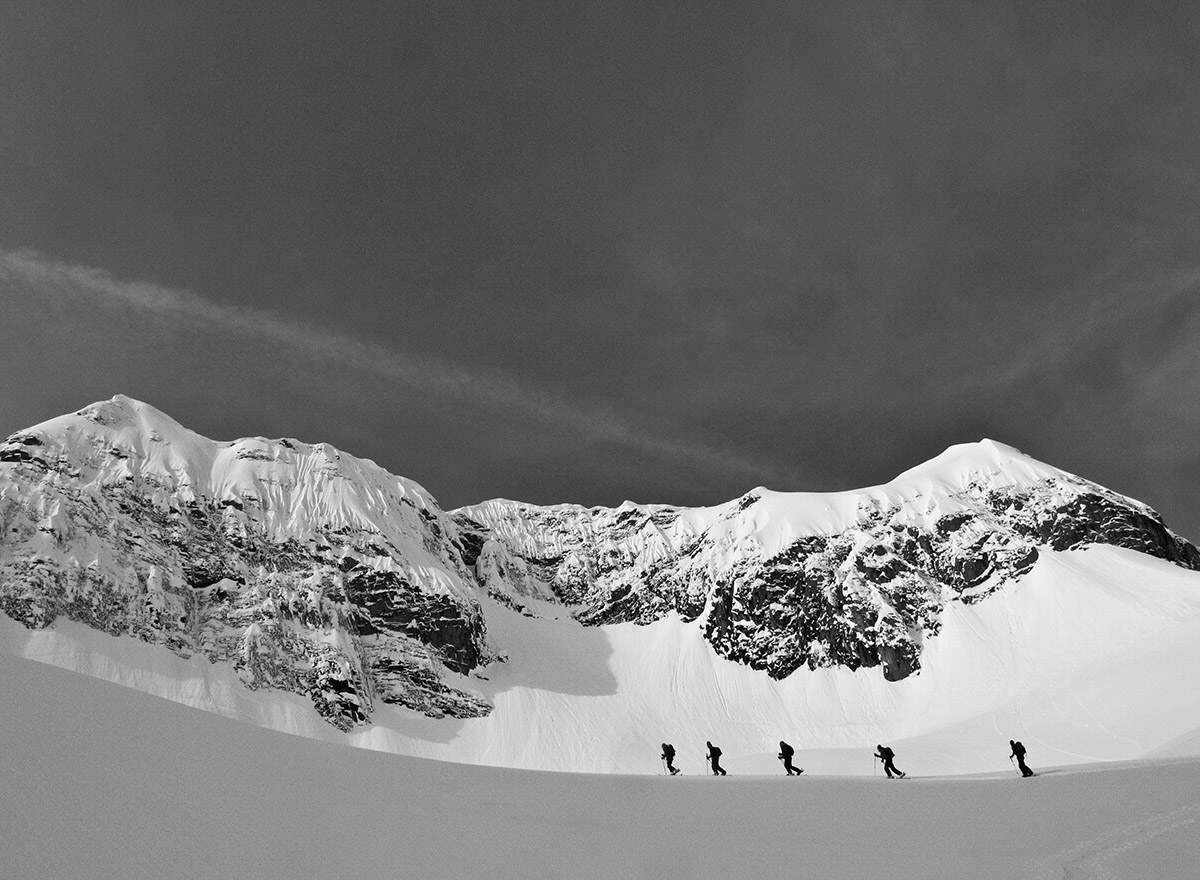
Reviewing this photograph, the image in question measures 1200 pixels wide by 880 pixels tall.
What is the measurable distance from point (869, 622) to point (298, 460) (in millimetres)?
118722

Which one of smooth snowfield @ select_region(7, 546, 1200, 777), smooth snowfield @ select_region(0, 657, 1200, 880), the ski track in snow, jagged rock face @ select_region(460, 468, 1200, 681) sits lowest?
the ski track in snow

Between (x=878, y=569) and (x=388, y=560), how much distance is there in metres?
93.8

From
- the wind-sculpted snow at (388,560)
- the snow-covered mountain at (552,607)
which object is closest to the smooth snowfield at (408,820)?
the snow-covered mountain at (552,607)

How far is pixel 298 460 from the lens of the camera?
16275cm

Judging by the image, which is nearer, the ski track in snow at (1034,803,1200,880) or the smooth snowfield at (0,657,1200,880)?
the smooth snowfield at (0,657,1200,880)

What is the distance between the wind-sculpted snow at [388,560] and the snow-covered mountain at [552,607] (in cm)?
46

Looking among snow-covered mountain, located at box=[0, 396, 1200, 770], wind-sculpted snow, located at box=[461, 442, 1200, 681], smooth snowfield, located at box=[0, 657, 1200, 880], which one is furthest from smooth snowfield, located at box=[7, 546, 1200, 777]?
smooth snowfield, located at box=[0, 657, 1200, 880]

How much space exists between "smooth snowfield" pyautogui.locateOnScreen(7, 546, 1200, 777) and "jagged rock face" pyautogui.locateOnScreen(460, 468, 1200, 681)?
4587 mm

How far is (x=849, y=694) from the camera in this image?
429ft

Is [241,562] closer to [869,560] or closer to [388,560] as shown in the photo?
[388,560]

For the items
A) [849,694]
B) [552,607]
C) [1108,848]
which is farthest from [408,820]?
[552,607]

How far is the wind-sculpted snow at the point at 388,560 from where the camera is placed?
11912cm

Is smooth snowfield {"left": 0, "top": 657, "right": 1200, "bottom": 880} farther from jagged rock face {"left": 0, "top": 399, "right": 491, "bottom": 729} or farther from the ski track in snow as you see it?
jagged rock face {"left": 0, "top": 399, "right": 491, "bottom": 729}

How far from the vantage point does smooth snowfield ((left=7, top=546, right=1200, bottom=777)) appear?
291 feet
